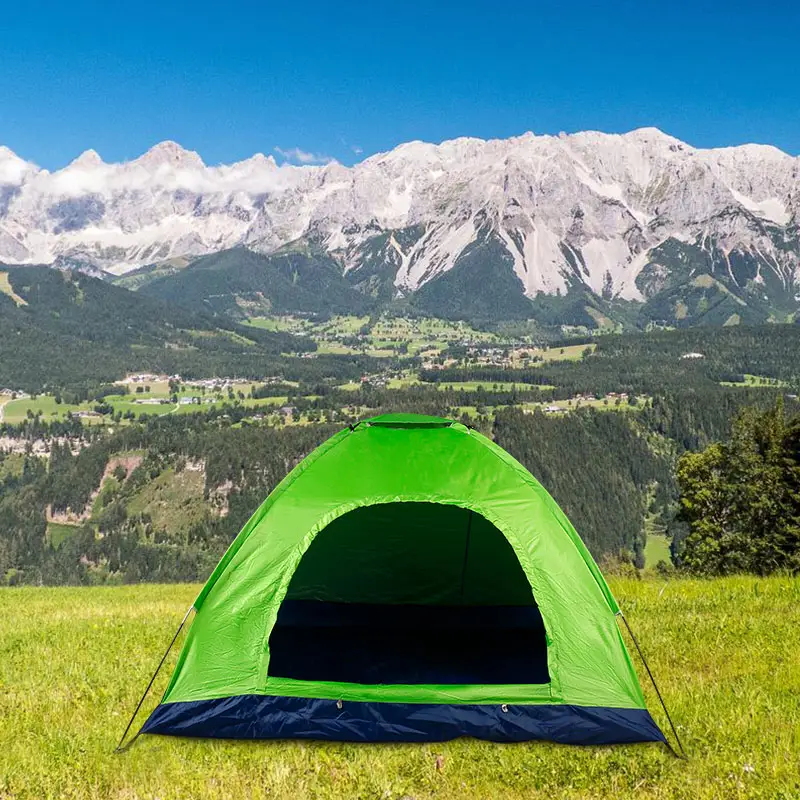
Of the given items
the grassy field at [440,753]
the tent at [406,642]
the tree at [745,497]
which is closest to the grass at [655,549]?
the tree at [745,497]

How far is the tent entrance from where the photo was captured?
33.2 feet

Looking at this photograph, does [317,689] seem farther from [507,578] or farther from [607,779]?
[507,578]

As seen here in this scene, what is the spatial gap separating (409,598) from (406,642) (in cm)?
245

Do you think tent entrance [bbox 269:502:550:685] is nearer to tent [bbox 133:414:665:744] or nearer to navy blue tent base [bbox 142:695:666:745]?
tent [bbox 133:414:665:744]

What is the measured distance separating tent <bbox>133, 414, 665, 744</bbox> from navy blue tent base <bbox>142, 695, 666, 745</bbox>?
0.02 m

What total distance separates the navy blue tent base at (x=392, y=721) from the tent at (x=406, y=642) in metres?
0.02

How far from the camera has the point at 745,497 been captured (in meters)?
29.2

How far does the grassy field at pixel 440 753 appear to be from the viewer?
6.59m

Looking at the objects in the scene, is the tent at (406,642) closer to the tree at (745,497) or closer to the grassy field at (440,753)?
the grassy field at (440,753)

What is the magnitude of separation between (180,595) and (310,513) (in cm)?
1181

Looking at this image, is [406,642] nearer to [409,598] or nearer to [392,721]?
[409,598]

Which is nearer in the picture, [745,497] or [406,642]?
[406,642]

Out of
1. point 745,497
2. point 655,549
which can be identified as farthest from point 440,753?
point 655,549

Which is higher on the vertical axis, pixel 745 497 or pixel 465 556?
pixel 465 556
